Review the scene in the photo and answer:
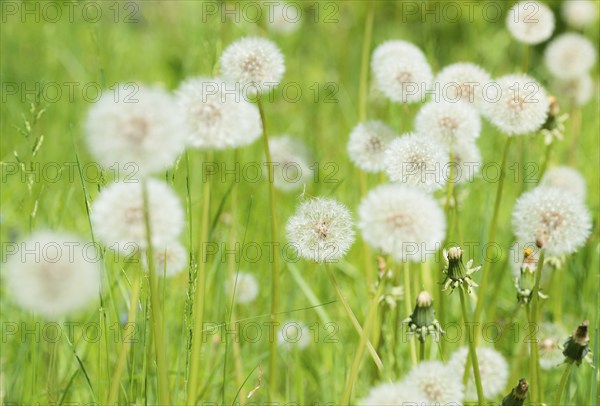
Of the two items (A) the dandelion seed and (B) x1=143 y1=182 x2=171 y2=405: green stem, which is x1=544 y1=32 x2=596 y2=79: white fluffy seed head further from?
(B) x1=143 y1=182 x2=171 y2=405: green stem

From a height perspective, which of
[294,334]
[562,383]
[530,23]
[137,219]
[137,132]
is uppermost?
[530,23]

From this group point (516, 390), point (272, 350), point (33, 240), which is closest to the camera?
point (33, 240)

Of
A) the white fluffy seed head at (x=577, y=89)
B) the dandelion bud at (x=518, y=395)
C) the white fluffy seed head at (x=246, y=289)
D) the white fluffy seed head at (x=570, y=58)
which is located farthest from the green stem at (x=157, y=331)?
the white fluffy seed head at (x=577, y=89)

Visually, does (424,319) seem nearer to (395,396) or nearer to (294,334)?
(395,396)

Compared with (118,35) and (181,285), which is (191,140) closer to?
(181,285)

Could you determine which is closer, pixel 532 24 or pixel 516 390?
pixel 516 390

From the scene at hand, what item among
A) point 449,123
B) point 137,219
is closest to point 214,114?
point 137,219

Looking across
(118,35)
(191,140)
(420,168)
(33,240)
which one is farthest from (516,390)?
(118,35)

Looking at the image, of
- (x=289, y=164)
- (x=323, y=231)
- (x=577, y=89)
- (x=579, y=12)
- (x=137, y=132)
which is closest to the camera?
(x=137, y=132)
